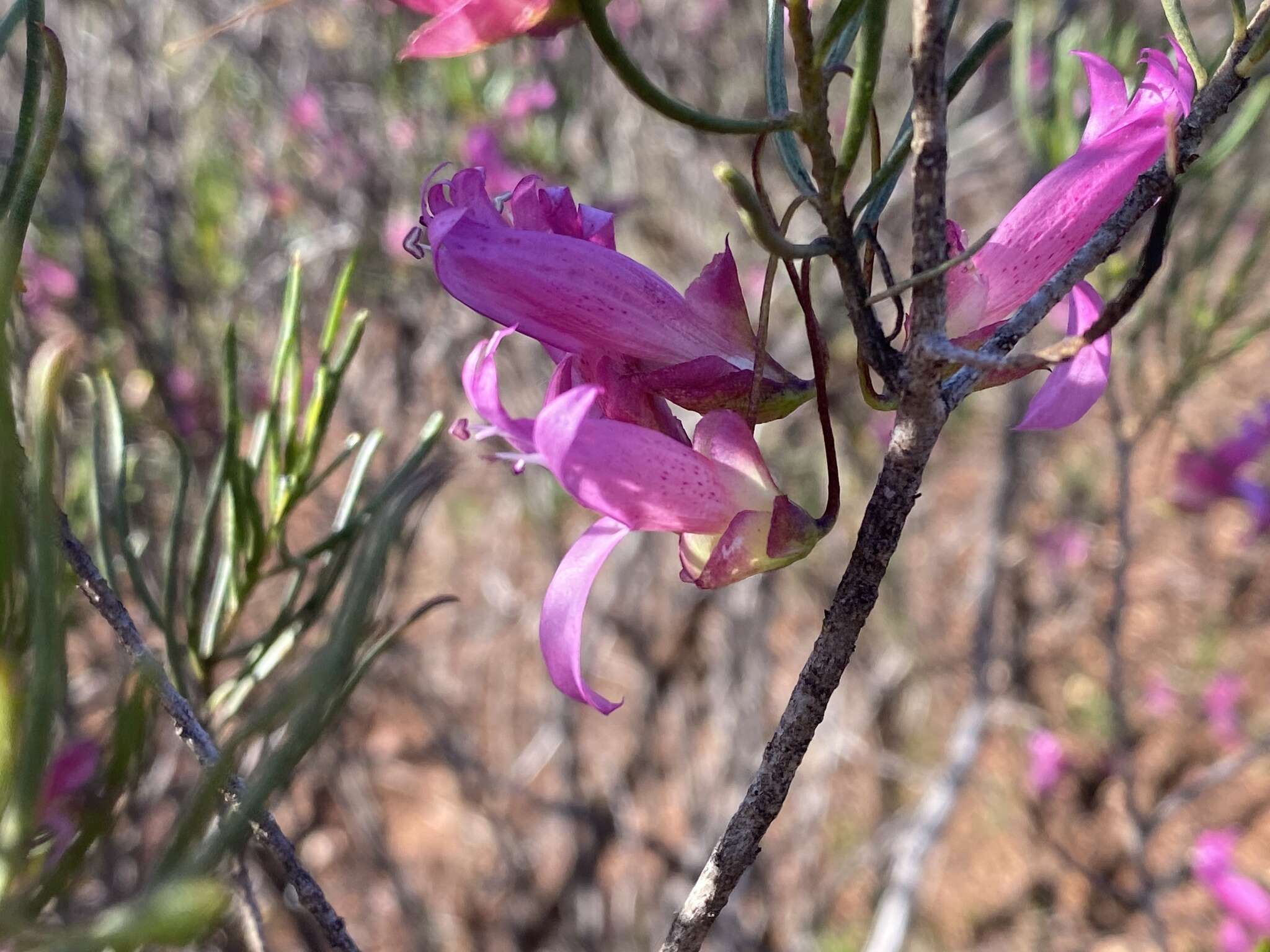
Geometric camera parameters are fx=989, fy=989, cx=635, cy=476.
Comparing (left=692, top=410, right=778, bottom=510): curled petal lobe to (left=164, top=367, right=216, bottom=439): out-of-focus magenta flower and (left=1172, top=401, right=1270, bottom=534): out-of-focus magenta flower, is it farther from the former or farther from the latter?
(left=1172, top=401, right=1270, bottom=534): out-of-focus magenta flower

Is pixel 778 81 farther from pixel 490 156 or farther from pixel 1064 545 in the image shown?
pixel 1064 545

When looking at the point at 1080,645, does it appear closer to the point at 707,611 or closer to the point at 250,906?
the point at 707,611

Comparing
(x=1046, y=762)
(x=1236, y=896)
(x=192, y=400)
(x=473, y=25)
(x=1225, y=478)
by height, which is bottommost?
(x=1046, y=762)

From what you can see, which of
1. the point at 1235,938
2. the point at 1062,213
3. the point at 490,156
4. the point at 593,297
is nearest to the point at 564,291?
the point at 593,297

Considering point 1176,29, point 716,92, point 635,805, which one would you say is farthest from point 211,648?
point 716,92

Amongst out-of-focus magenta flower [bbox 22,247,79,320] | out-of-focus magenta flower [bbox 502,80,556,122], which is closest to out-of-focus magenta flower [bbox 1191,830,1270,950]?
out-of-focus magenta flower [bbox 502,80,556,122]
